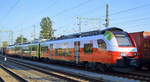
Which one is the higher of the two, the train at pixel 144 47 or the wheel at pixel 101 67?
the train at pixel 144 47

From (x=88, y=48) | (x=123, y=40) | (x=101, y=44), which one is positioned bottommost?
(x=88, y=48)

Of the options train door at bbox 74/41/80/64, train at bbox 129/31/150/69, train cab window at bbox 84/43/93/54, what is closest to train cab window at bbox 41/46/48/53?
train door at bbox 74/41/80/64

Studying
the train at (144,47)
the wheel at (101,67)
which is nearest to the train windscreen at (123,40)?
the wheel at (101,67)

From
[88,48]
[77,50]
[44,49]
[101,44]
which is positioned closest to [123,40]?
[101,44]

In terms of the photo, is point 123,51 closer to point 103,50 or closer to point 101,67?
point 103,50

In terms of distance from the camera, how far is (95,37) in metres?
16.8

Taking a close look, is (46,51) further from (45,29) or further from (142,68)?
(45,29)

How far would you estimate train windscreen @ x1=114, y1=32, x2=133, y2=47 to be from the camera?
609 inches

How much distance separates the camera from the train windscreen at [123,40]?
1547 centimetres

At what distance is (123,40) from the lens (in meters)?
15.8

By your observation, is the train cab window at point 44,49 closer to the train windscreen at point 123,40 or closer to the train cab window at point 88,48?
the train cab window at point 88,48

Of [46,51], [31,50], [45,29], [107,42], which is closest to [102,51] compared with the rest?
[107,42]

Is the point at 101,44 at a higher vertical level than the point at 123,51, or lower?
higher

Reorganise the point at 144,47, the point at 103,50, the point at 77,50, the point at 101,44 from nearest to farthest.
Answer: the point at 103,50 < the point at 101,44 < the point at 144,47 < the point at 77,50
